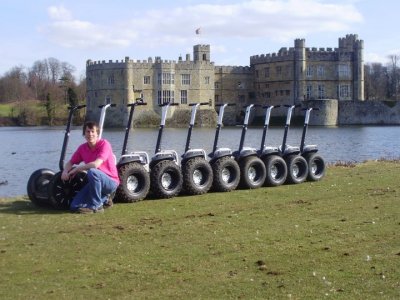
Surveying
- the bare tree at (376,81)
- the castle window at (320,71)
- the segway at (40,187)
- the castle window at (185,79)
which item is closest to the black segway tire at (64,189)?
the segway at (40,187)

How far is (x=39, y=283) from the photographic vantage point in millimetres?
6723

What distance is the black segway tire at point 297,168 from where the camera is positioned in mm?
15711

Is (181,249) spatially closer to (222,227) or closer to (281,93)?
(222,227)

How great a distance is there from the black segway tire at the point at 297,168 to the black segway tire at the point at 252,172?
40.3 inches

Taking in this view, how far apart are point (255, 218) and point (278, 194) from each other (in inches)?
128

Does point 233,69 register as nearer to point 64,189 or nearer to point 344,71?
point 344,71

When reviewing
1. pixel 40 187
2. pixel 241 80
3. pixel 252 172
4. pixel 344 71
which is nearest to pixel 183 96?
pixel 241 80

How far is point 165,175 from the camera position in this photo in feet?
43.5

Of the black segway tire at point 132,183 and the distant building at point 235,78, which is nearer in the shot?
the black segway tire at point 132,183

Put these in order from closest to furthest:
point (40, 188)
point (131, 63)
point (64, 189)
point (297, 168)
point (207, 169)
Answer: point (64, 189) < point (40, 188) < point (207, 169) < point (297, 168) < point (131, 63)

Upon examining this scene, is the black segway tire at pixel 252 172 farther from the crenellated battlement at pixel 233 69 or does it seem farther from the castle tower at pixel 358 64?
the crenellated battlement at pixel 233 69

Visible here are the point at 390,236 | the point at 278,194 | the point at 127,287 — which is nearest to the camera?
the point at 127,287

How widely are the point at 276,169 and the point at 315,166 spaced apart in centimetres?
160

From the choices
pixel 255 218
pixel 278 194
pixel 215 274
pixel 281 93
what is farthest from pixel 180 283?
pixel 281 93
